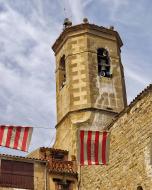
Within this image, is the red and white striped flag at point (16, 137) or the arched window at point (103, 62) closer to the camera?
the red and white striped flag at point (16, 137)

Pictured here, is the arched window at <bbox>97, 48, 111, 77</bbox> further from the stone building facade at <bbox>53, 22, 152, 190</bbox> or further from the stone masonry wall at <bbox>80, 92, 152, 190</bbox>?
the stone masonry wall at <bbox>80, 92, 152, 190</bbox>

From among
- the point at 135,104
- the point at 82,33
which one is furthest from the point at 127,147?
the point at 82,33

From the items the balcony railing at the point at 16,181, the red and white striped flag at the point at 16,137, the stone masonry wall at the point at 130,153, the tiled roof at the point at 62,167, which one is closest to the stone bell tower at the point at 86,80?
the tiled roof at the point at 62,167

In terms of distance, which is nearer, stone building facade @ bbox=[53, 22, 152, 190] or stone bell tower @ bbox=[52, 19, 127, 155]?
stone building facade @ bbox=[53, 22, 152, 190]

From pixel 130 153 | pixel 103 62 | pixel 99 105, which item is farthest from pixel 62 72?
pixel 130 153

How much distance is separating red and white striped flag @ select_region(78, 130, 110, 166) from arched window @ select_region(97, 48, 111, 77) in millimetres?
9489

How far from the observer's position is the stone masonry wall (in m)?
17.6

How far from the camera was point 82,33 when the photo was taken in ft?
89.1

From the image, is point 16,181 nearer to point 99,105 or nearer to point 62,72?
point 99,105

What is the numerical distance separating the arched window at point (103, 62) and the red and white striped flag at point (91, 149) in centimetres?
949

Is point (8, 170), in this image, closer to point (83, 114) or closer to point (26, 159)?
point (26, 159)

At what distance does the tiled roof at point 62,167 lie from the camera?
909 inches

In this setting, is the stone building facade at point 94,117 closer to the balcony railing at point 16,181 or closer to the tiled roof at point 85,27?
the tiled roof at point 85,27

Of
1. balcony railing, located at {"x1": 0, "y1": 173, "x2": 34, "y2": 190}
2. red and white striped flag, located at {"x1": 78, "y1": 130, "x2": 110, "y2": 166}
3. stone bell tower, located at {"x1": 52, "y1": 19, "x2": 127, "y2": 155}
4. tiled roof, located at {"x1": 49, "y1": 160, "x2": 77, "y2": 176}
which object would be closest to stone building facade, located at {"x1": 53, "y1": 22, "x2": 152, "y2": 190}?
stone bell tower, located at {"x1": 52, "y1": 19, "x2": 127, "y2": 155}
